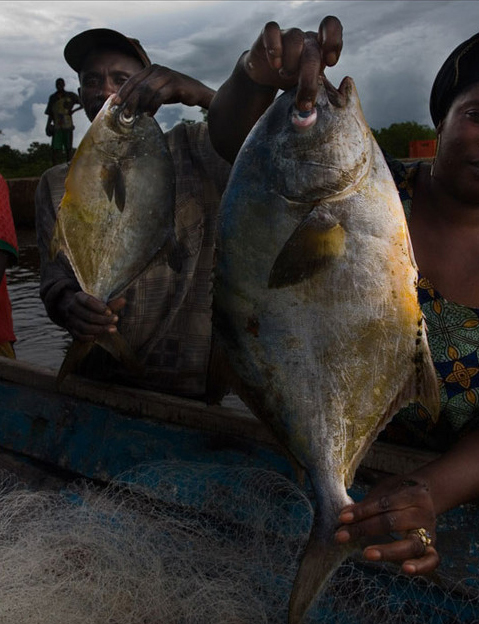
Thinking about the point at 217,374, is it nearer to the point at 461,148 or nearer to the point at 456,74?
the point at 461,148

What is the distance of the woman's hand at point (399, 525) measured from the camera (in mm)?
1599

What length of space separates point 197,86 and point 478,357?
4.67 feet

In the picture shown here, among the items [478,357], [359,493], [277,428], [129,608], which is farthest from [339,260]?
[129,608]

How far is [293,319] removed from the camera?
1803mm

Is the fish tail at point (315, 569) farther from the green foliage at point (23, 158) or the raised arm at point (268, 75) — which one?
the green foliage at point (23, 158)

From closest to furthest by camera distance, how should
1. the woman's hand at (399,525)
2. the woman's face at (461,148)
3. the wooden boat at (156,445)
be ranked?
the woman's hand at (399,525), the woman's face at (461,148), the wooden boat at (156,445)

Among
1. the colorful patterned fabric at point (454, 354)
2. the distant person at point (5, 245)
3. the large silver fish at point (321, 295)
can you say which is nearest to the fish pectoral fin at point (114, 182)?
the large silver fish at point (321, 295)

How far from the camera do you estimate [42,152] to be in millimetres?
33688

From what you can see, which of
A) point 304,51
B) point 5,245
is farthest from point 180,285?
point 304,51

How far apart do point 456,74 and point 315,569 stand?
1559 mm

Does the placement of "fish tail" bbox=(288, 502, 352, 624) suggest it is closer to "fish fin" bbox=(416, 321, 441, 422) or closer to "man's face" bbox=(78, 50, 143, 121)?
"fish fin" bbox=(416, 321, 441, 422)

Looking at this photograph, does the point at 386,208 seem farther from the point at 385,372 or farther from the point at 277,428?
the point at 277,428

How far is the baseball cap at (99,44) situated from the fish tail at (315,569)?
2.48m

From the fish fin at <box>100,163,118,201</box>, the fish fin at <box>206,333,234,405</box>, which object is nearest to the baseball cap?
the fish fin at <box>100,163,118,201</box>
